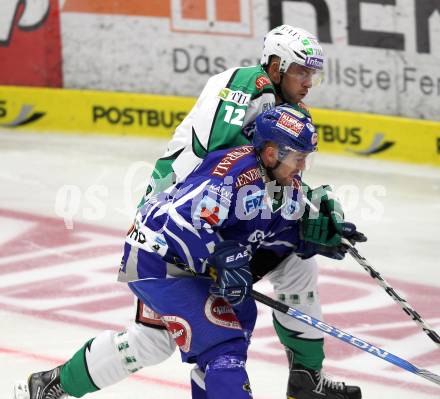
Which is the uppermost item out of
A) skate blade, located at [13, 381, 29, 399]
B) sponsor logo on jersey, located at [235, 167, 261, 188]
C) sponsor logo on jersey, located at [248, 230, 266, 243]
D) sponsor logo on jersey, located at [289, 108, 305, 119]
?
sponsor logo on jersey, located at [289, 108, 305, 119]

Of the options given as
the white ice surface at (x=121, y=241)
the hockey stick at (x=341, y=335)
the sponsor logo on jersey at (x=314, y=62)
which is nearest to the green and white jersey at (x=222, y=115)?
the sponsor logo on jersey at (x=314, y=62)

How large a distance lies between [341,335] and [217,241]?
23.3 inches

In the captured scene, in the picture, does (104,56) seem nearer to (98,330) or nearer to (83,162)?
(83,162)

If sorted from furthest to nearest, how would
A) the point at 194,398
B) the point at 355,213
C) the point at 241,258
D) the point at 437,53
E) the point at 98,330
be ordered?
the point at 437,53 < the point at 355,213 < the point at 98,330 < the point at 194,398 < the point at 241,258

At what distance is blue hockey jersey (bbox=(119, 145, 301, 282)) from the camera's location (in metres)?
4.27

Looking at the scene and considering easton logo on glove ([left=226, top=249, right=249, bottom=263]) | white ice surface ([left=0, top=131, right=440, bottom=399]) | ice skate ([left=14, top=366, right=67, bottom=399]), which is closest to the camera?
easton logo on glove ([left=226, top=249, right=249, bottom=263])

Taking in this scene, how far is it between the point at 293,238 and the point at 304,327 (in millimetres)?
404

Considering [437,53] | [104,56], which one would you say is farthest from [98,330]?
[104,56]

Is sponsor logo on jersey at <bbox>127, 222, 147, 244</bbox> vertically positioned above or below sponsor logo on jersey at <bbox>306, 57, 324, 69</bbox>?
below

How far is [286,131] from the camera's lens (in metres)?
4.30

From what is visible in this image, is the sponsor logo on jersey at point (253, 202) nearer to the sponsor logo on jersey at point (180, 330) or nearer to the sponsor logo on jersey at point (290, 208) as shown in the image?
the sponsor logo on jersey at point (290, 208)

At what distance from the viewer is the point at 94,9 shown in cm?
1038

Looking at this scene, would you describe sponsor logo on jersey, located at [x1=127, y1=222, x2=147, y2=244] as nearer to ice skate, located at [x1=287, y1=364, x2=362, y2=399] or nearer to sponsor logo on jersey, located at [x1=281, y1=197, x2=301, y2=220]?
sponsor logo on jersey, located at [x1=281, y1=197, x2=301, y2=220]

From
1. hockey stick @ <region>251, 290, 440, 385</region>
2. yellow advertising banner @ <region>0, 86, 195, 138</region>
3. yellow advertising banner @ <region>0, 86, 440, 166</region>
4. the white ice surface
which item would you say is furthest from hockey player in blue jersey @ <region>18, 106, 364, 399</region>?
yellow advertising banner @ <region>0, 86, 195, 138</region>
